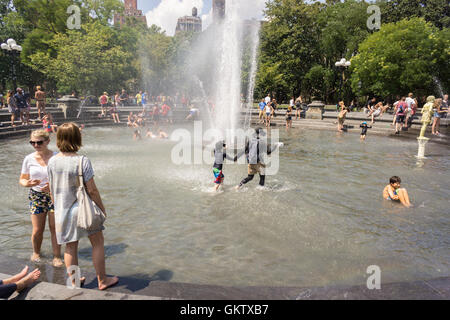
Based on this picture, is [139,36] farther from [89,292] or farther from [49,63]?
[89,292]

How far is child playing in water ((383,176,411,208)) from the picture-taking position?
716 centimetres

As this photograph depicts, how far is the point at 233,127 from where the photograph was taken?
17203 millimetres

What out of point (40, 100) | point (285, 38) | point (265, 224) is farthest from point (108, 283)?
point (285, 38)

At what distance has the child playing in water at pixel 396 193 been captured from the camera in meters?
7.16

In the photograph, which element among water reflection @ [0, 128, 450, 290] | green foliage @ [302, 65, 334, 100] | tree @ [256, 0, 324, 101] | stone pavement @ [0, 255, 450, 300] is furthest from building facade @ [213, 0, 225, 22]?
stone pavement @ [0, 255, 450, 300]

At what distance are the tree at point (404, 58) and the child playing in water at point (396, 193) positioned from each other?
27224mm

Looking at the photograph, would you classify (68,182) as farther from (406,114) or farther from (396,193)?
(406,114)

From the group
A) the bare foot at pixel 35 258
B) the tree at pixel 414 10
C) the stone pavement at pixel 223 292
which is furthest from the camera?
the tree at pixel 414 10

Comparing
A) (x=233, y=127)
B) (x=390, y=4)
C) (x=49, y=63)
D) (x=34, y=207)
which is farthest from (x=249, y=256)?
(x=390, y=4)

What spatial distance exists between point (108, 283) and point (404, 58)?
113ft

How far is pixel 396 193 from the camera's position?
24.0 ft

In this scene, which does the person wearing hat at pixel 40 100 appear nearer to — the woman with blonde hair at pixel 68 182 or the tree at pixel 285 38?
the woman with blonde hair at pixel 68 182

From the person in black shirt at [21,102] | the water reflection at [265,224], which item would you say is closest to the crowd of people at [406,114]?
the water reflection at [265,224]

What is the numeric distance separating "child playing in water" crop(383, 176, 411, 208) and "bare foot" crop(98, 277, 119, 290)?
617 cm
